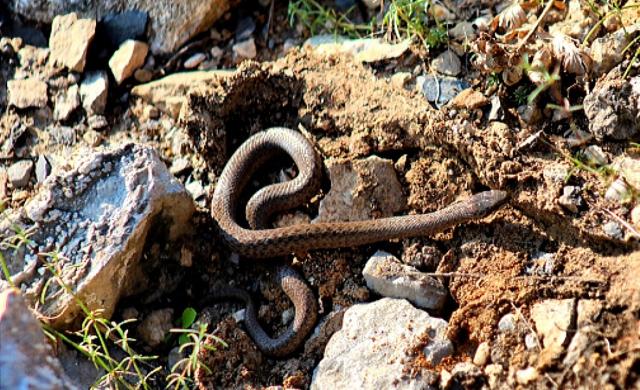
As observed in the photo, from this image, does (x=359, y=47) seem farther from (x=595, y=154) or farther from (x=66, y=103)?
(x=66, y=103)

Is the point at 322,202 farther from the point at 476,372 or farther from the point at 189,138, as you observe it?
the point at 476,372

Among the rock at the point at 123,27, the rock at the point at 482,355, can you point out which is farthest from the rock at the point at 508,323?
the rock at the point at 123,27

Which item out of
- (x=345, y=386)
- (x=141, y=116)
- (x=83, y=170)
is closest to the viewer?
(x=345, y=386)

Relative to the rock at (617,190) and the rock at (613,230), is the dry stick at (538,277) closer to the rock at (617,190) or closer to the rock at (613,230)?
the rock at (613,230)

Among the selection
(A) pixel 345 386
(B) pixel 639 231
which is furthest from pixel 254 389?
(B) pixel 639 231

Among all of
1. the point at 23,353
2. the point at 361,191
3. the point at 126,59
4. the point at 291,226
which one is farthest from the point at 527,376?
the point at 126,59

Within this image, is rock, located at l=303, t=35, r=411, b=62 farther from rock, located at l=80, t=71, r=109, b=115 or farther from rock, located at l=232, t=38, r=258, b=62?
rock, located at l=80, t=71, r=109, b=115
